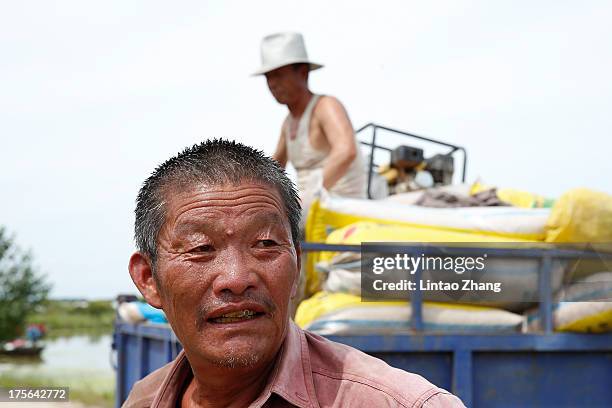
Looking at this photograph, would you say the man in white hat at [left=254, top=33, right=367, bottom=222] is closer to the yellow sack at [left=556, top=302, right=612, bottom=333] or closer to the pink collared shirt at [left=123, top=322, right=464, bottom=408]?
the yellow sack at [left=556, top=302, right=612, bottom=333]

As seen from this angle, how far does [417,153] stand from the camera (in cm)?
547

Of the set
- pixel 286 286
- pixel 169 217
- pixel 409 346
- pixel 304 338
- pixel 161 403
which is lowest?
pixel 409 346

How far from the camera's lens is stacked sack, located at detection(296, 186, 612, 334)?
265cm

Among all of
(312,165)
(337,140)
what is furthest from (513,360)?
(312,165)

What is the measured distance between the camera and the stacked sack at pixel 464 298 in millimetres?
2646

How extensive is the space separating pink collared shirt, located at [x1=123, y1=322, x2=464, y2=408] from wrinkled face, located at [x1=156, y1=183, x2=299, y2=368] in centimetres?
5

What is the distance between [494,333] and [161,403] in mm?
1627

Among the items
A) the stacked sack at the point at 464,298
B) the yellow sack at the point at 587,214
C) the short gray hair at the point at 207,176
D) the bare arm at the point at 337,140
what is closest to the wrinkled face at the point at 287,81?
the bare arm at the point at 337,140

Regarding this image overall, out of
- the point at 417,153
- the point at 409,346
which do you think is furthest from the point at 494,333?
the point at 417,153

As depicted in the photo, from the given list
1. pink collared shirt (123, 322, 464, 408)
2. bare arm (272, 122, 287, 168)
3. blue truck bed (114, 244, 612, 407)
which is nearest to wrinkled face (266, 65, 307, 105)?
bare arm (272, 122, 287, 168)

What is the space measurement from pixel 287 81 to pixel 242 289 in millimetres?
2433

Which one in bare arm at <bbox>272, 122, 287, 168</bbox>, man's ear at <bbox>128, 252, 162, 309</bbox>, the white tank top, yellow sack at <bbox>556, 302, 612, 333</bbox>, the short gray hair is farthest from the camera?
bare arm at <bbox>272, 122, 287, 168</bbox>

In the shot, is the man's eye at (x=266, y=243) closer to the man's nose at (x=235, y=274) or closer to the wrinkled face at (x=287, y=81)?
the man's nose at (x=235, y=274)

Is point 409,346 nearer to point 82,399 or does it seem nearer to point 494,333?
point 494,333
